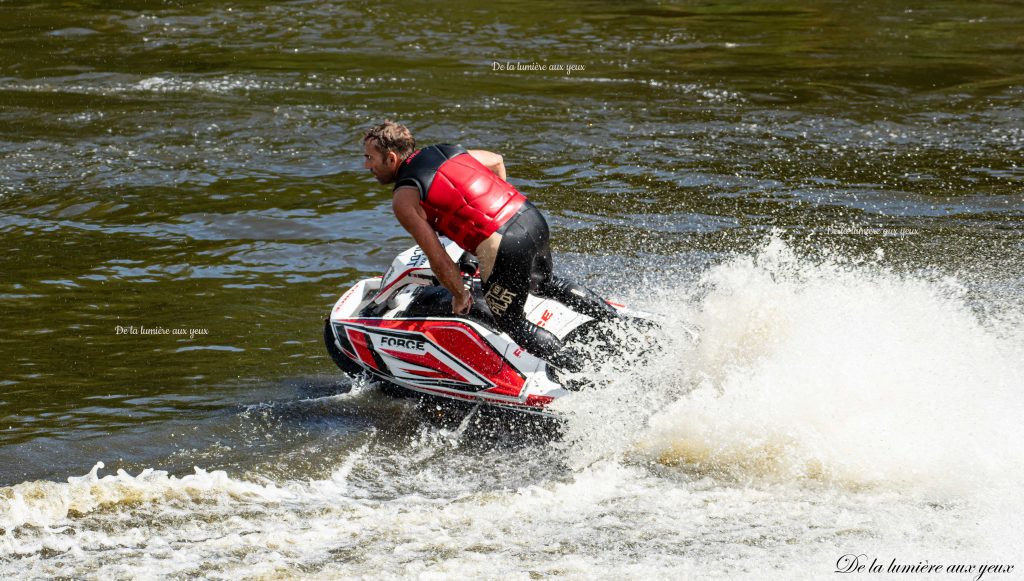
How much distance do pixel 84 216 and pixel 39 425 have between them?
4801mm

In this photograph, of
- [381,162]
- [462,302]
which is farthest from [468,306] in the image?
[381,162]

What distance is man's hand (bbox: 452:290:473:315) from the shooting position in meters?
6.67

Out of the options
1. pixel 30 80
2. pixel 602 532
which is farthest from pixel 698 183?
pixel 30 80

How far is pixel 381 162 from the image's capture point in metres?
6.38

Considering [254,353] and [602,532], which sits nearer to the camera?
[602,532]

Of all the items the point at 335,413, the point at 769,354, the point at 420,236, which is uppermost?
the point at 420,236

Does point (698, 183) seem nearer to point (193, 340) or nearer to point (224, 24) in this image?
point (193, 340)

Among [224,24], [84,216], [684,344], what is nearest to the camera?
[684,344]

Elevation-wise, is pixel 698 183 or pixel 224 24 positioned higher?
pixel 224 24

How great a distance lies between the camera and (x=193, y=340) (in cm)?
844

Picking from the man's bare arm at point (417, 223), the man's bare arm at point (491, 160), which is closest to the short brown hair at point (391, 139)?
the man's bare arm at point (417, 223)

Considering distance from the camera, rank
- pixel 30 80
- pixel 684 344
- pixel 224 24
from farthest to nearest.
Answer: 1. pixel 224 24
2. pixel 30 80
3. pixel 684 344

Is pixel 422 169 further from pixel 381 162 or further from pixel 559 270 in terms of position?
pixel 559 270

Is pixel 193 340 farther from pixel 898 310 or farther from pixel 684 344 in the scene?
pixel 898 310
